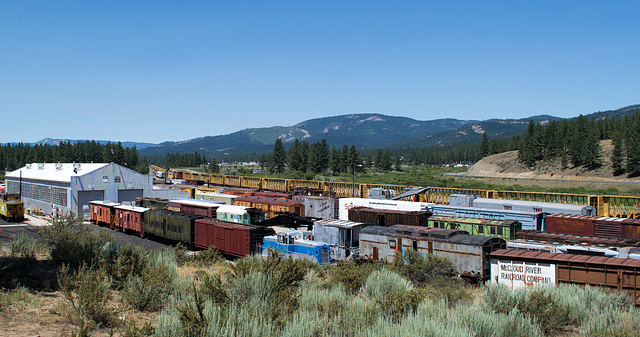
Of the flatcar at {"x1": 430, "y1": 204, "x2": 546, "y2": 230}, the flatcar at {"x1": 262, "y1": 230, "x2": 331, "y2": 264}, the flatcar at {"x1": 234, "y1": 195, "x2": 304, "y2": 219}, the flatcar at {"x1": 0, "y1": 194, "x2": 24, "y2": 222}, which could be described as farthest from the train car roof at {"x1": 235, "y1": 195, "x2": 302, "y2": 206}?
the flatcar at {"x1": 0, "y1": 194, "x2": 24, "y2": 222}

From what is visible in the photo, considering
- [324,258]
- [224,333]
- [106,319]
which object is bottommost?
[324,258]

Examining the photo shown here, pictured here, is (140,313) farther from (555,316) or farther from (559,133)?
(559,133)

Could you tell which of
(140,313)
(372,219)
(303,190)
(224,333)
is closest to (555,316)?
(224,333)

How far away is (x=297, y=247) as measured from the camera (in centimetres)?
2572

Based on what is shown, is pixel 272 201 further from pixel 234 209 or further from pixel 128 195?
pixel 128 195

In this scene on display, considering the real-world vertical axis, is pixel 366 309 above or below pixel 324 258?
above

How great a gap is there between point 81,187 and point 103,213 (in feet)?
24.9

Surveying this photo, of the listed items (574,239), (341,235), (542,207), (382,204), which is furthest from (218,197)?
(574,239)

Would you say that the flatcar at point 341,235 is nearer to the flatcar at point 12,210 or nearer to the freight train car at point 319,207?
the freight train car at point 319,207

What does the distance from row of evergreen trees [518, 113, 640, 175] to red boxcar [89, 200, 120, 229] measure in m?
96.2

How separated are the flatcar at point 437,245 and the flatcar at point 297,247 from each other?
2.63m

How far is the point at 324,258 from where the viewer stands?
25.0 metres

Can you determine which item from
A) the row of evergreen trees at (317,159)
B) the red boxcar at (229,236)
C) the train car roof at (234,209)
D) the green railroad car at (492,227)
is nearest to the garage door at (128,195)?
the train car roof at (234,209)

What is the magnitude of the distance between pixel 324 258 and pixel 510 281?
32.3 feet
